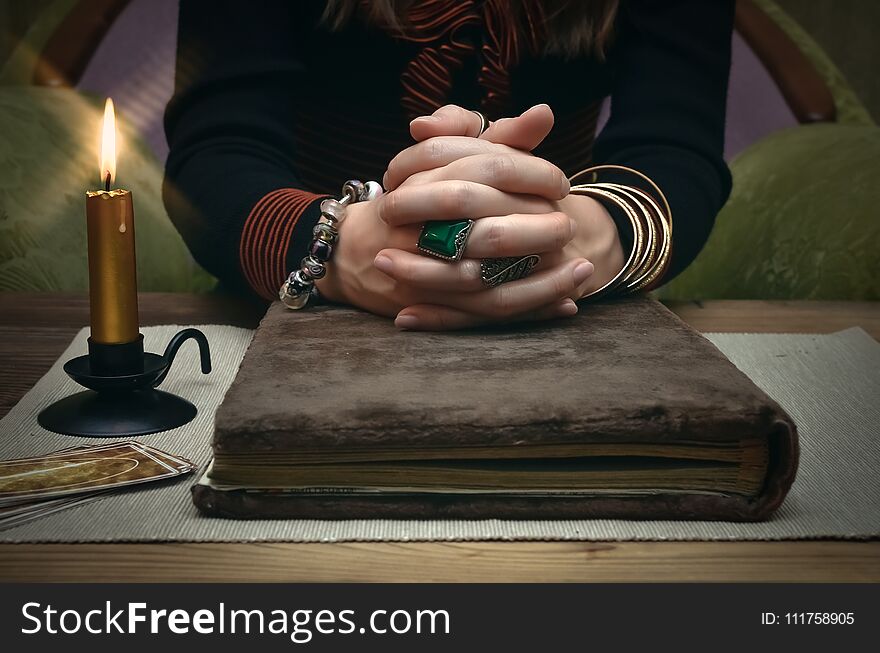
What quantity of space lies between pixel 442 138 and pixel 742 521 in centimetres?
39

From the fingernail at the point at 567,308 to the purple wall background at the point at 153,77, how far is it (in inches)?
49.9

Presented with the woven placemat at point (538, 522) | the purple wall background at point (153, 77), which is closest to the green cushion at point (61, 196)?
the purple wall background at point (153, 77)

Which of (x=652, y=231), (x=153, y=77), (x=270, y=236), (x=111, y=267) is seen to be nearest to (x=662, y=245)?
(x=652, y=231)

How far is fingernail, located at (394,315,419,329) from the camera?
0.70 m

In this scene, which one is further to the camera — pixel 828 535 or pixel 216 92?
pixel 216 92

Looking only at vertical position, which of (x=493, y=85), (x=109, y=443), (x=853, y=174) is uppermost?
(x=493, y=85)

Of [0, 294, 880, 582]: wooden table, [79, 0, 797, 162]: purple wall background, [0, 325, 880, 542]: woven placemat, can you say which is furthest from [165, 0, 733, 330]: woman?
[79, 0, 797, 162]: purple wall background

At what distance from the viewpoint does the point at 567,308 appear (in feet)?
2.38

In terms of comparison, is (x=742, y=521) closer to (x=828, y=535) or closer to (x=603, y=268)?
(x=828, y=535)

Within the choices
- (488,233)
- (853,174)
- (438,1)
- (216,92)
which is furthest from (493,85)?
(853,174)

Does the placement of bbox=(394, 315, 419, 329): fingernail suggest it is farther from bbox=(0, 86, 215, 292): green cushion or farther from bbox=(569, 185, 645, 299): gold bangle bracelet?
bbox=(0, 86, 215, 292): green cushion

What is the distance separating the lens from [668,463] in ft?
1.70

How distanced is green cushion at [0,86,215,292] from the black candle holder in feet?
2.23

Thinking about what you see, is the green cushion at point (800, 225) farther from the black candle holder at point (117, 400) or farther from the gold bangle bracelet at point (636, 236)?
the black candle holder at point (117, 400)
